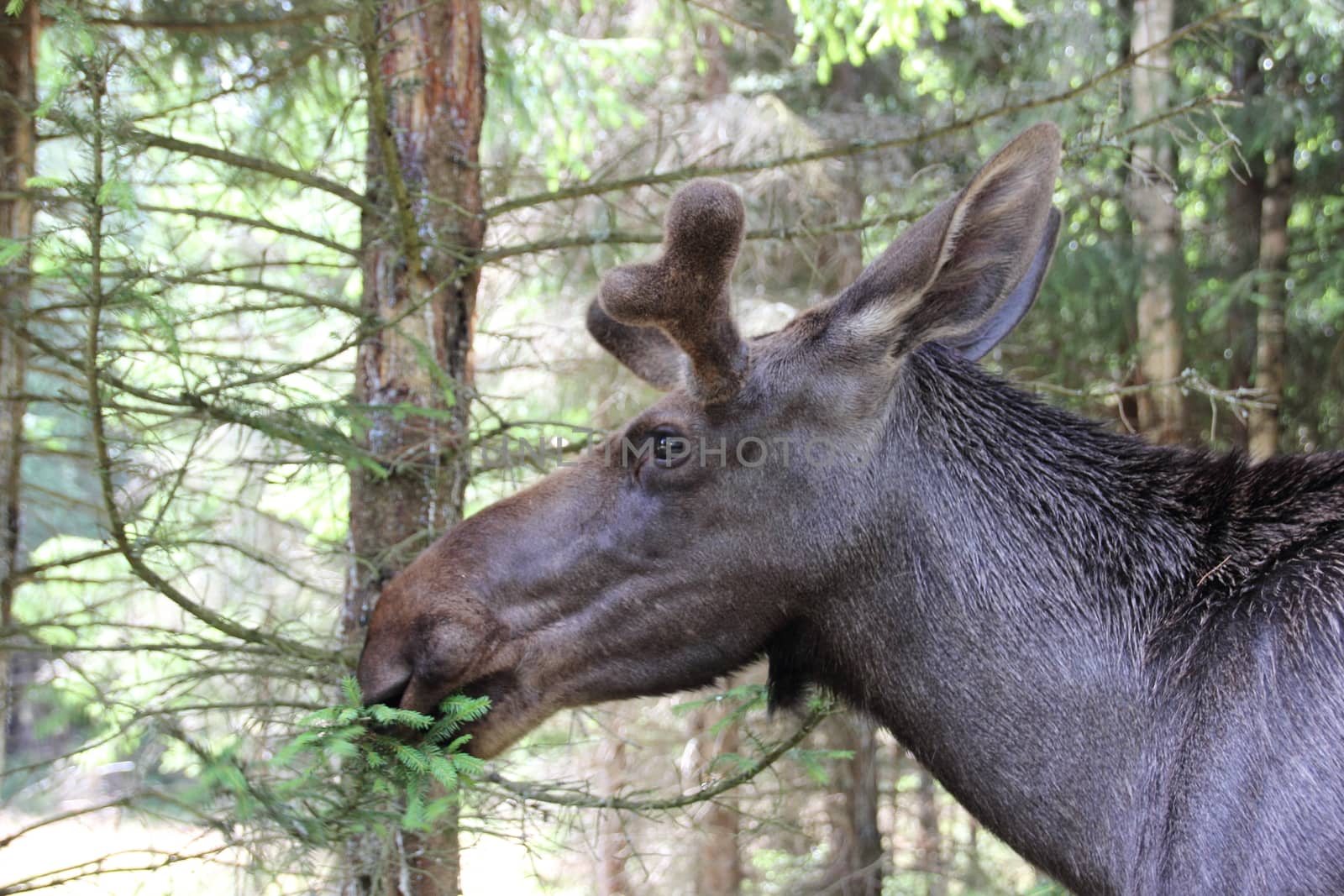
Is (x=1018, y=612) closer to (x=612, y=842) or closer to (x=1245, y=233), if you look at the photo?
(x=612, y=842)

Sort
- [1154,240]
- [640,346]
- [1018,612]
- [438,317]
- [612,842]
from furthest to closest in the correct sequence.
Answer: [612,842]
[1154,240]
[438,317]
[640,346]
[1018,612]

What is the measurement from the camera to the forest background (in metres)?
3.60

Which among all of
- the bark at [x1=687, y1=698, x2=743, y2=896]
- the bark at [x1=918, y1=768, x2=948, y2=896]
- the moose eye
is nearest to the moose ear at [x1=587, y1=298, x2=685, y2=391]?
the moose eye

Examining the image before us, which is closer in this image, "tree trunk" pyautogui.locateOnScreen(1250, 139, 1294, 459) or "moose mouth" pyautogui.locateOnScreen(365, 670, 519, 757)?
"moose mouth" pyautogui.locateOnScreen(365, 670, 519, 757)

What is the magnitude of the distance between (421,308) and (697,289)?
5.66 ft

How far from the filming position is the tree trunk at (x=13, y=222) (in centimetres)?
461

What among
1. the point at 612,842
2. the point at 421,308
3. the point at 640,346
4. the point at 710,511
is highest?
the point at 421,308

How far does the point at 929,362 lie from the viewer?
3604mm

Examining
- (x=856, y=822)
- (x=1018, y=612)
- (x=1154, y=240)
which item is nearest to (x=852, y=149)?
(x=1018, y=612)

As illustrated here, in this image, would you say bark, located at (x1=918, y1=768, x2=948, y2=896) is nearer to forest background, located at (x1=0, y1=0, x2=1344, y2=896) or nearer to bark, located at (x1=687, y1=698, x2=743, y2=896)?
forest background, located at (x1=0, y1=0, x2=1344, y2=896)

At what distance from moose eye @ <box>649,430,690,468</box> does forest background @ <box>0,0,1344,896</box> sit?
1124 mm

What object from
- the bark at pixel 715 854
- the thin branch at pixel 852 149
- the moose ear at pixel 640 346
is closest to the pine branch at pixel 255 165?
the thin branch at pixel 852 149

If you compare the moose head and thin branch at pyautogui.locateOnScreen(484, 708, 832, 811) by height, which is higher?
the moose head

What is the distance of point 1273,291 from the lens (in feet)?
35.1
